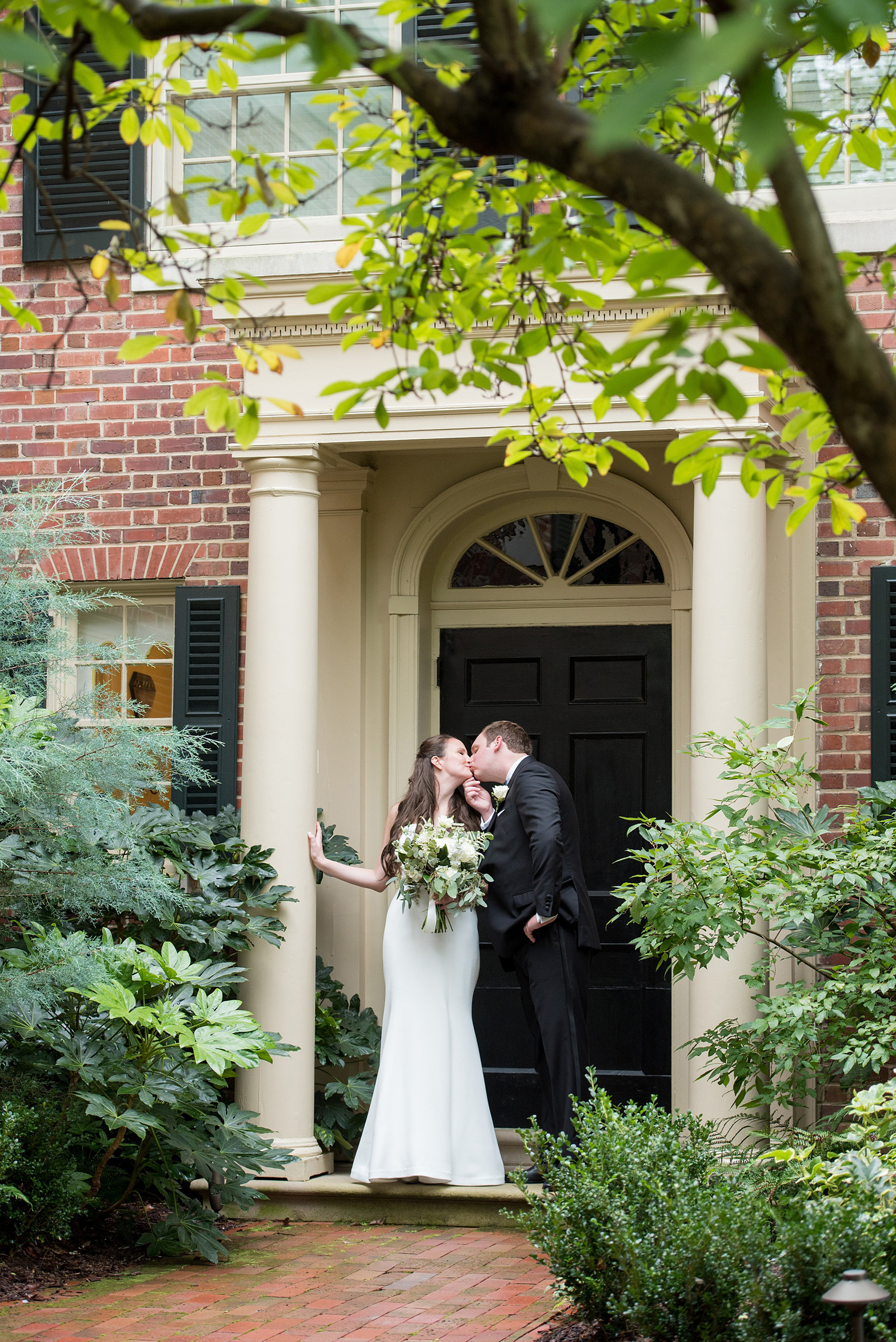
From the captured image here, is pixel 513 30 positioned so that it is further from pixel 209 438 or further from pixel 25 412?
pixel 25 412

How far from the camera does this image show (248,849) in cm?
678

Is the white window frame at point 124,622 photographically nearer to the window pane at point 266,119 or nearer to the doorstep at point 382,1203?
the window pane at point 266,119

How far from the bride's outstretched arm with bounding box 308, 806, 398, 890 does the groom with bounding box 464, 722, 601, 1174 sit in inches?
19.2

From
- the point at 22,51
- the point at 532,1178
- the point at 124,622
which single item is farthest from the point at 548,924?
the point at 22,51

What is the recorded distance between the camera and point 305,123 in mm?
7477

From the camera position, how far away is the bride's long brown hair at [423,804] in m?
6.80

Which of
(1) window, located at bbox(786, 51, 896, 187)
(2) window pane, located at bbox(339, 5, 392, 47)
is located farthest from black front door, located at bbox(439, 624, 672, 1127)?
(2) window pane, located at bbox(339, 5, 392, 47)

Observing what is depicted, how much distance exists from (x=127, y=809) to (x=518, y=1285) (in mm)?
2520

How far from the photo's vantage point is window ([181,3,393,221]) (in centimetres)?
739

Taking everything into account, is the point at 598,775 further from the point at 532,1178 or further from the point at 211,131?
the point at 211,131

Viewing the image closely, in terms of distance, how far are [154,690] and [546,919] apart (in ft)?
8.59

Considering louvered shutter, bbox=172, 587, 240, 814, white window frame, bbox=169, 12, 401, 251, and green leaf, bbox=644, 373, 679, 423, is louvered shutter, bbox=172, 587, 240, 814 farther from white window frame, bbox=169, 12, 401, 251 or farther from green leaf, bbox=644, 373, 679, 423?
green leaf, bbox=644, 373, 679, 423

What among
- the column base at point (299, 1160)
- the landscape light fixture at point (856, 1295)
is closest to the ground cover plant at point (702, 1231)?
the landscape light fixture at point (856, 1295)

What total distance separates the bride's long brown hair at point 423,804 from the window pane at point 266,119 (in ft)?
10.0
